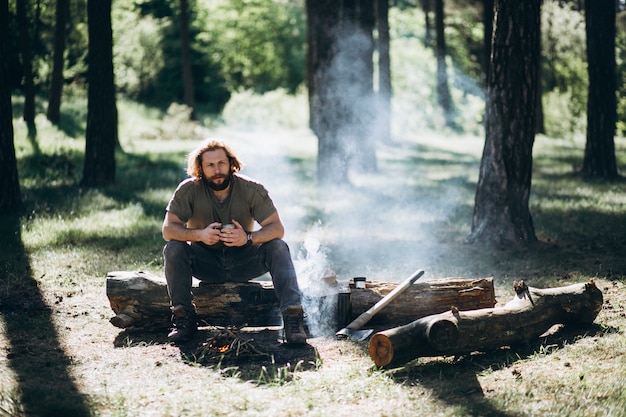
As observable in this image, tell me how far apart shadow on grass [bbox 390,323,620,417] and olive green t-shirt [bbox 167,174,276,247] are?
5.99ft

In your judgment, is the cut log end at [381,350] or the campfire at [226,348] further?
the campfire at [226,348]

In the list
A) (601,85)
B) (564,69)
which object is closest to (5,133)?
(601,85)

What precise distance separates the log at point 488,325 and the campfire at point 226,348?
100cm

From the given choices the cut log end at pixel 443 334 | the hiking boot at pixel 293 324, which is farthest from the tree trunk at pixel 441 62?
A: the cut log end at pixel 443 334

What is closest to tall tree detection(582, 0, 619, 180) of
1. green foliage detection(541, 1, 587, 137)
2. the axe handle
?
the axe handle

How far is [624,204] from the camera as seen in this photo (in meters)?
11.5

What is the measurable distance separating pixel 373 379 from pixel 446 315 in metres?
0.66

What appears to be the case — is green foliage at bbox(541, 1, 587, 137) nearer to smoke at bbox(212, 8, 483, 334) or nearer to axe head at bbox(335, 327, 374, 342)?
smoke at bbox(212, 8, 483, 334)

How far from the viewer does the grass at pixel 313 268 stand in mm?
4359

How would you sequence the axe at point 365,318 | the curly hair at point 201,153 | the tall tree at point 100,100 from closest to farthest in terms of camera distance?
the axe at point 365,318 < the curly hair at point 201,153 < the tall tree at point 100,100

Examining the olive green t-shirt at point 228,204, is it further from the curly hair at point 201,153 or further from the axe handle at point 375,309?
the axe handle at point 375,309

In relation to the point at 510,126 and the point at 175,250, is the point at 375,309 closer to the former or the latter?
the point at 175,250

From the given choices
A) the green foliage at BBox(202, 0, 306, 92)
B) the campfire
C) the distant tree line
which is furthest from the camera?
the green foliage at BBox(202, 0, 306, 92)

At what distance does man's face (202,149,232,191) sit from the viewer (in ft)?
19.1
